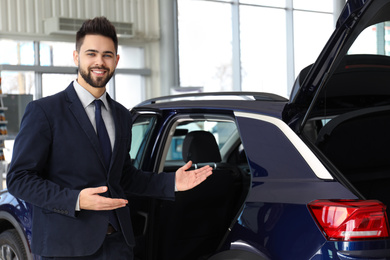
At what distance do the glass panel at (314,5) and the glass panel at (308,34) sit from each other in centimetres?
14

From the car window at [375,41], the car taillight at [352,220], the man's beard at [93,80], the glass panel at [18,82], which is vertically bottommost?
the car taillight at [352,220]

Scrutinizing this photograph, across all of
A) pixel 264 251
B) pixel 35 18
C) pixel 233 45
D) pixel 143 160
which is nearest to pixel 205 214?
pixel 143 160

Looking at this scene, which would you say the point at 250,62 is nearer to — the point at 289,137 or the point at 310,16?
the point at 310,16

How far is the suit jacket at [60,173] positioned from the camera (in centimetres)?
190

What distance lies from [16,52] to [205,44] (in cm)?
460

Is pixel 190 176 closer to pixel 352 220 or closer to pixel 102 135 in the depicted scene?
pixel 102 135

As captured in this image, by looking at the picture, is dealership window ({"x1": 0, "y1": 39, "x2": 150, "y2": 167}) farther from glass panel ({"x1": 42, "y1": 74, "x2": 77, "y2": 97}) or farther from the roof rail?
the roof rail

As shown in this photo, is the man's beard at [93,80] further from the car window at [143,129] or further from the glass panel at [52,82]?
the glass panel at [52,82]

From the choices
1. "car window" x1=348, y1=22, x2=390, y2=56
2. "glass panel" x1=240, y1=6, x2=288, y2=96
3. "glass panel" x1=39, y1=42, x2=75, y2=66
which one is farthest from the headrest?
"glass panel" x1=240, y1=6, x2=288, y2=96

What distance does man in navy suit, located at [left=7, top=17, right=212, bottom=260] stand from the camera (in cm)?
190

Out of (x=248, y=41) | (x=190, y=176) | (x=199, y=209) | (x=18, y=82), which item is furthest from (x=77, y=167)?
(x=248, y=41)

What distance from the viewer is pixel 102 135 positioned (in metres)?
2.04

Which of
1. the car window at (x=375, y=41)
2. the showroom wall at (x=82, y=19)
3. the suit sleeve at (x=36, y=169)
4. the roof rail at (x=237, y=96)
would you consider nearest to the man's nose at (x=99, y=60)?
the suit sleeve at (x=36, y=169)

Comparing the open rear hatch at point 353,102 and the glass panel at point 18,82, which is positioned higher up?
the glass panel at point 18,82
